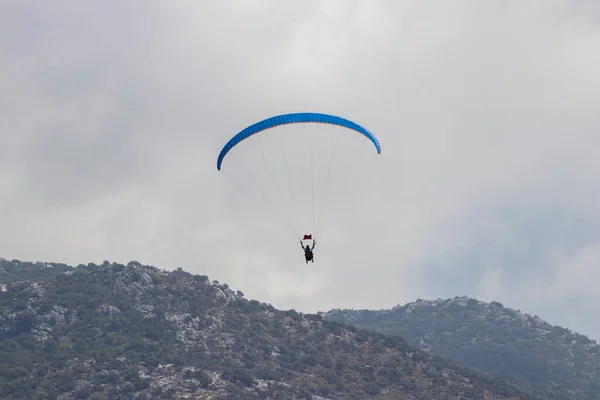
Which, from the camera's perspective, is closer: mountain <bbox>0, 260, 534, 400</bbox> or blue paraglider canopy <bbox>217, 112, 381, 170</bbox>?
blue paraglider canopy <bbox>217, 112, 381, 170</bbox>

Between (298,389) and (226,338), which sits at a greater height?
(226,338)

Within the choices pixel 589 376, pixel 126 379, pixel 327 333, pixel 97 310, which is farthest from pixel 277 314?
pixel 589 376

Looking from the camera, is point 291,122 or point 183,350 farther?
point 183,350

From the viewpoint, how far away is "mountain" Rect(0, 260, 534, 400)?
108 meters

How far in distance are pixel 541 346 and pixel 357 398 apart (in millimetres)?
95805

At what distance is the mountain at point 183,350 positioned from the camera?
10838 cm

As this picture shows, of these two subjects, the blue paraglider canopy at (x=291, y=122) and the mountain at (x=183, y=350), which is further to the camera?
the mountain at (x=183, y=350)

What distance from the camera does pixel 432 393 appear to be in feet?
390

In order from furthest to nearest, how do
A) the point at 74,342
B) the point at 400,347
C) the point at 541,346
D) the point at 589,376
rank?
1. the point at 541,346
2. the point at 589,376
3. the point at 400,347
4. the point at 74,342

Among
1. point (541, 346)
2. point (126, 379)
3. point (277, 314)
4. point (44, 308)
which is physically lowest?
point (126, 379)

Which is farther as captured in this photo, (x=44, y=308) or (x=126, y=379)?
(x=44, y=308)

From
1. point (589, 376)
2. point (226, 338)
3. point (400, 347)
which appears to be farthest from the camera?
point (589, 376)

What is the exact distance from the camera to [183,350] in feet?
400

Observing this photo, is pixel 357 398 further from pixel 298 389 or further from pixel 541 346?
pixel 541 346
